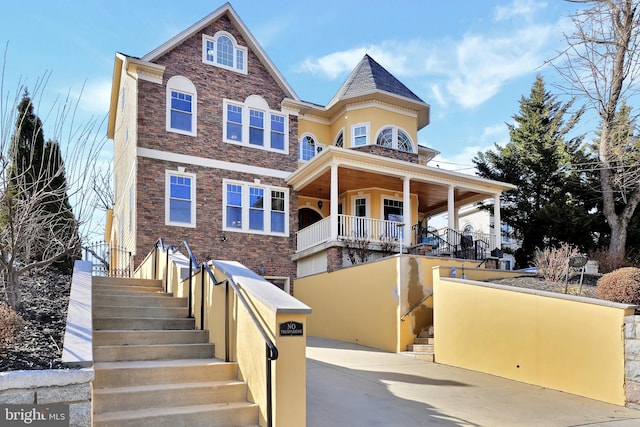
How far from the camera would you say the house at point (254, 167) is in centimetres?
1584

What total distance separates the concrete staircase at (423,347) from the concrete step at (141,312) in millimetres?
5551

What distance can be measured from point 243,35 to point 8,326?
15424 millimetres

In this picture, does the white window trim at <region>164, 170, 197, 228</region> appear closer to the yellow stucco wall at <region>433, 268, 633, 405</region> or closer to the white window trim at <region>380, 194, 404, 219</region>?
the white window trim at <region>380, 194, 404, 219</region>

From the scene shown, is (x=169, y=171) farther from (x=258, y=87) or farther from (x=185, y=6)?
(x=185, y=6)

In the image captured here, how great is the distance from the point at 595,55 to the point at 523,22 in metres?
3.36

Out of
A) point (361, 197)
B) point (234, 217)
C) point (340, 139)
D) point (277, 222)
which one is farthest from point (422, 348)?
point (340, 139)

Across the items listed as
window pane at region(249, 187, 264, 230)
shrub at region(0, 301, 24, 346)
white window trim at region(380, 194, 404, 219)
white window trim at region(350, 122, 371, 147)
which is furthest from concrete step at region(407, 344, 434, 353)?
white window trim at region(350, 122, 371, 147)

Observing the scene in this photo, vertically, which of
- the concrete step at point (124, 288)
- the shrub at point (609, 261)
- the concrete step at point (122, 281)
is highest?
the shrub at point (609, 261)

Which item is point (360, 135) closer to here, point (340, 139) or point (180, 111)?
point (340, 139)

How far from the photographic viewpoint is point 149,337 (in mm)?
6477

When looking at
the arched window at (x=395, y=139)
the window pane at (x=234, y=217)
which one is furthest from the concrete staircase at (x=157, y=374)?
the arched window at (x=395, y=139)

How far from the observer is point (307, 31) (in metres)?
12.1

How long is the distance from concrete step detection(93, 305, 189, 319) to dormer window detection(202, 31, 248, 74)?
39.4ft

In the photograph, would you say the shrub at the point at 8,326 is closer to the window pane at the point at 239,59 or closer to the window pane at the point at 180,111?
Result: the window pane at the point at 180,111
